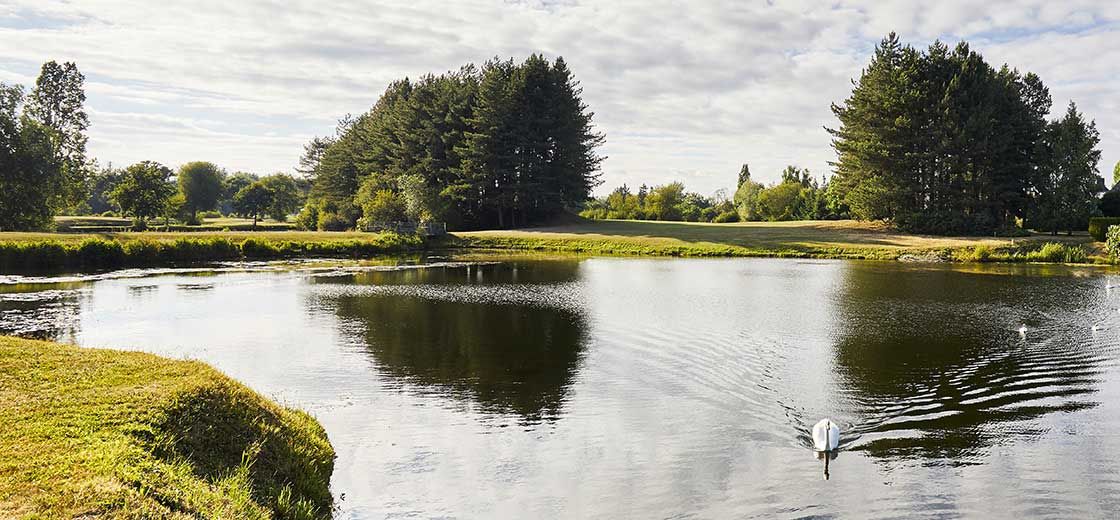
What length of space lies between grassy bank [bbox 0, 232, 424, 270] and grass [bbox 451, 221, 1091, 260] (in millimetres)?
10114

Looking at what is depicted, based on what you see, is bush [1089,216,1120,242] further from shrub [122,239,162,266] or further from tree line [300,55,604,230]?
shrub [122,239,162,266]

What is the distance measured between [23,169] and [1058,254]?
71229mm

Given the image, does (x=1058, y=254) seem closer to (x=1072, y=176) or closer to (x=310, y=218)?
(x=1072, y=176)

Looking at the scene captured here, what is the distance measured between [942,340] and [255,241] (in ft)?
148

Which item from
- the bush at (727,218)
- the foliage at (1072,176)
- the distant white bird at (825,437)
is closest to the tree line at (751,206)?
the bush at (727,218)

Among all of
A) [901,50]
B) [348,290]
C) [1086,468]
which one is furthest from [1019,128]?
[1086,468]

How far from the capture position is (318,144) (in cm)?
12038

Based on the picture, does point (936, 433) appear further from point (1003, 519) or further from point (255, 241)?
point (255, 241)

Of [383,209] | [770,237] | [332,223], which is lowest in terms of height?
[770,237]

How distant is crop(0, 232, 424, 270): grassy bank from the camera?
131 ft

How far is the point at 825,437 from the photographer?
10.7m

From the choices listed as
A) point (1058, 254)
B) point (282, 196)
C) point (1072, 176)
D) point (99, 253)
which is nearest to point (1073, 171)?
point (1072, 176)

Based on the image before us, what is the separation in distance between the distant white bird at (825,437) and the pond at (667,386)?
0.86ft

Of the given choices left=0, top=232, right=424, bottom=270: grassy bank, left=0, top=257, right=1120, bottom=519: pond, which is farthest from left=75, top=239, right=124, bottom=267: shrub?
left=0, top=257, right=1120, bottom=519: pond
